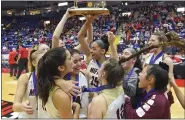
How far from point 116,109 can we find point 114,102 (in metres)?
0.04

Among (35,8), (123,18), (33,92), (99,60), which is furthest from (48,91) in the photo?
(35,8)

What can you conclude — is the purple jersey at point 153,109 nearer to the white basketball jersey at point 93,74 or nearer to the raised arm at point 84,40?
the white basketball jersey at point 93,74

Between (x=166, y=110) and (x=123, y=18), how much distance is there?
16305mm

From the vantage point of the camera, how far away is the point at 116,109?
1604mm

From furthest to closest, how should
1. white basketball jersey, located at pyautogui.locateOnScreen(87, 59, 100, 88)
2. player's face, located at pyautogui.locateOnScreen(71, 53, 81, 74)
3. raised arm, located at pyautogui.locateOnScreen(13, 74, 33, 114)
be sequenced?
white basketball jersey, located at pyautogui.locateOnScreen(87, 59, 100, 88), player's face, located at pyautogui.locateOnScreen(71, 53, 81, 74), raised arm, located at pyautogui.locateOnScreen(13, 74, 33, 114)

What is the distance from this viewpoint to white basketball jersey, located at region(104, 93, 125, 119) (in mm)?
1579

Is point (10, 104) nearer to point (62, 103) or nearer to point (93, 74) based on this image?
point (93, 74)

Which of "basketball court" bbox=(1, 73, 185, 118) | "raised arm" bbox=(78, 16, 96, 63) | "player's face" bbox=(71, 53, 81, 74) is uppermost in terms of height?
"raised arm" bbox=(78, 16, 96, 63)

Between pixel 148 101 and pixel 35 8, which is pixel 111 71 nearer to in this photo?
pixel 148 101

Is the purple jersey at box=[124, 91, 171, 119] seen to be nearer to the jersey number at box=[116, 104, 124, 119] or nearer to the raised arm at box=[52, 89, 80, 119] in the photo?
the jersey number at box=[116, 104, 124, 119]

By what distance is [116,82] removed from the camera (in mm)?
1677

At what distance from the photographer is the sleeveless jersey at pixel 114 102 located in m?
1.58

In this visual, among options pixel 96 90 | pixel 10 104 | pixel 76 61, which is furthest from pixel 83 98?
pixel 10 104

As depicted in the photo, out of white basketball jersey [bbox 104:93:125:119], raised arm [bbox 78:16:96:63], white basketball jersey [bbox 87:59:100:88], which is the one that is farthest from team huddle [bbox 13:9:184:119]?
raised arm [bbox 78:16:96:63]
